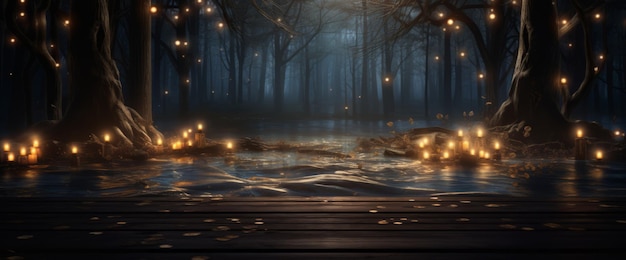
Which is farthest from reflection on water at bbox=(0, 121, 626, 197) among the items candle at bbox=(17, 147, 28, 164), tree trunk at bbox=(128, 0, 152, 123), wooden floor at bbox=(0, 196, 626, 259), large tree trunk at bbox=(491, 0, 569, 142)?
tree trunk at bbox=(128, 0, 152, 123)

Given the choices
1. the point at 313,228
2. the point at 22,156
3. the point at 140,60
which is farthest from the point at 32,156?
the point at 313,228

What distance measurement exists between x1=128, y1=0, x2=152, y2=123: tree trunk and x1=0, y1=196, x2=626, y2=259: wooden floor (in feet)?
31.6

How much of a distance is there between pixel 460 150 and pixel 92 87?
816 centimetres

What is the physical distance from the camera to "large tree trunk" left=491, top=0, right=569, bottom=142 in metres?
14.3

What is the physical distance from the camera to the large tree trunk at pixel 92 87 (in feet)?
43.0

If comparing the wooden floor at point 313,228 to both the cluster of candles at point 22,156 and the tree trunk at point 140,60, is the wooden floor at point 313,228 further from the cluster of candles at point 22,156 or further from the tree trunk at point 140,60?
the tree trunk at point 140,60

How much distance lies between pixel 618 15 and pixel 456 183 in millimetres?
39981

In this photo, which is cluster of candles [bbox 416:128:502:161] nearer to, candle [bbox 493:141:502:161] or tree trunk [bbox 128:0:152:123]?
candle [bbox 493:141:502:161]

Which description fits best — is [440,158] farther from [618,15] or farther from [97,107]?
[618,15]

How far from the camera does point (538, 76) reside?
14578 mm

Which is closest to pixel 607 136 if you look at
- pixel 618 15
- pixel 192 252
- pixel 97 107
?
pixel 97 107

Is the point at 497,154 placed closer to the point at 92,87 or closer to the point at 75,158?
the point at 75,158

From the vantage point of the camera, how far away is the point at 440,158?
11555 mm

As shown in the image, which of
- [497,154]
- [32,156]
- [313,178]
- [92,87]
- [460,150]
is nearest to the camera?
[313,178]
